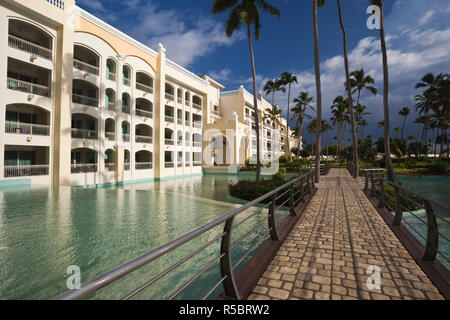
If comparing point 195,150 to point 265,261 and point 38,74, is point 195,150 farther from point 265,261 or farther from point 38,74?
point 265,261

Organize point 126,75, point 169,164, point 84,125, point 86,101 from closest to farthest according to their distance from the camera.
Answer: point 86,101
point 84,125
point 126,75
point 169,164

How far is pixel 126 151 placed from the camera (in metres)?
22.2

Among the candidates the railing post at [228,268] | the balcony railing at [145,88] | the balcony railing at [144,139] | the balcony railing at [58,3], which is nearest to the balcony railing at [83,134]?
the balcony railing at [144,139]

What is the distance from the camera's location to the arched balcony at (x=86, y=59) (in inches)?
717

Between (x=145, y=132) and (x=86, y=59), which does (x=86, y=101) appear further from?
(x=145, y=132)

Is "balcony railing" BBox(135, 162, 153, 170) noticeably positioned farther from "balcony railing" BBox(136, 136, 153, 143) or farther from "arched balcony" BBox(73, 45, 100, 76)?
"arched balcony" BBox(73, 45, 100, 76)

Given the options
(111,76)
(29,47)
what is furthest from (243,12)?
(29,47)

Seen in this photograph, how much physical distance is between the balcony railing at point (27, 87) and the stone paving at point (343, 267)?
19093mm

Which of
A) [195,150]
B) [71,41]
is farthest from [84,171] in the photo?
[195,150]

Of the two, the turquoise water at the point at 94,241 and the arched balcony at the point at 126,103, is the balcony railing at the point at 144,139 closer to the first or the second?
the arched balcony at the point at 126,103

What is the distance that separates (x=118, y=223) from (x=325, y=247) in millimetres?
6907

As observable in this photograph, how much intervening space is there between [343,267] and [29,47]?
2236 centimetres

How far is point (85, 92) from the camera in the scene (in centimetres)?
2055
